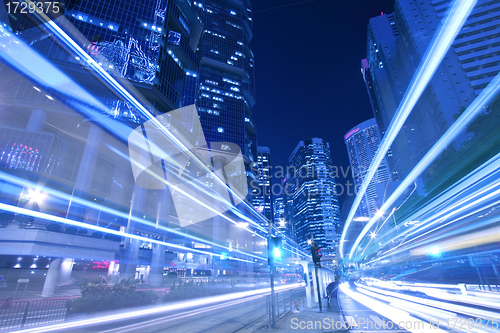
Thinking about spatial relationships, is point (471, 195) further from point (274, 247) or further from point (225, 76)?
point (225, 76)

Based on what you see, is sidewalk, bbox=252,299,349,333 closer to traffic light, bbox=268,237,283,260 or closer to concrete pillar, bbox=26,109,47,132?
traffic light, bbox=268,237,283,260

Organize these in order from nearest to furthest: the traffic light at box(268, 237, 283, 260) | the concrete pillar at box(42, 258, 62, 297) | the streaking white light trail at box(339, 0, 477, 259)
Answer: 1. the streaking white light trail at box(339, 0, 477, 259)
2. the traffic light at box(268, 237, 283, 260)
3. the concrete pillar at box(42, 258, 62, 297)

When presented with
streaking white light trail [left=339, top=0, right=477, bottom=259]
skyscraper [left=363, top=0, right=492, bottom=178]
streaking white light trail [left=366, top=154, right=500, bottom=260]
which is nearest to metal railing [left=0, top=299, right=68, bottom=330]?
streaking white light trail [left=339, top=0, right=477, bottom=259]

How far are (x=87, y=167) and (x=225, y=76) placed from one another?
83.9m

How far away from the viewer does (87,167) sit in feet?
126

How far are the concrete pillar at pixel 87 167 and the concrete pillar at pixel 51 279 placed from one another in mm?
10676

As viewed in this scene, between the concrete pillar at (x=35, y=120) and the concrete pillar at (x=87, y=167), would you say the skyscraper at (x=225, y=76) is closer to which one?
the concrete pillar at (x=87, y=167)

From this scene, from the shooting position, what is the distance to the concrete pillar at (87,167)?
3756 cm

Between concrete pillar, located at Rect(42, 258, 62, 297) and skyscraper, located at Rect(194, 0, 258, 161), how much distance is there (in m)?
61.6

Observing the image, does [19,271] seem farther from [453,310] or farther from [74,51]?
[453,310]

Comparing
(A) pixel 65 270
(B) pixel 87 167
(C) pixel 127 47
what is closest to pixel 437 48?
(A) pixel 65 270

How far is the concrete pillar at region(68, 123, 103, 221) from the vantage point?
37562 mm

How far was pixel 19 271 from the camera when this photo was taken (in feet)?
106

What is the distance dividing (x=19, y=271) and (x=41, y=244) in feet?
30.0
